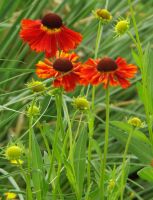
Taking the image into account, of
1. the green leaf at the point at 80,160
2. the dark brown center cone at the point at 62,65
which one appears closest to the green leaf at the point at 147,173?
the green leaf at the point at 80,160

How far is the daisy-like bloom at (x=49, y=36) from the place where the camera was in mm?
1218

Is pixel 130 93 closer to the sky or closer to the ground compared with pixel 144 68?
closer to the ground

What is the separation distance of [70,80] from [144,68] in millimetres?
175

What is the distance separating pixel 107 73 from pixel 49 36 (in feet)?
0.58

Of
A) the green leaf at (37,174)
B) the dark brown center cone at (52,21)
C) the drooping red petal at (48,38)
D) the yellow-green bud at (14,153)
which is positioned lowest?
the green leaf at (37,174)

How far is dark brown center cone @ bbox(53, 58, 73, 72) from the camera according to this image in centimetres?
114

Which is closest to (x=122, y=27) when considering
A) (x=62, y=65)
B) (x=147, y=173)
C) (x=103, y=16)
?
(x=103, y=16)

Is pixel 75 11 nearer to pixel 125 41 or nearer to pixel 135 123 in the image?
pixel 125 41

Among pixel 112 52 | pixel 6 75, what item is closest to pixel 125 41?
pixel 112 52

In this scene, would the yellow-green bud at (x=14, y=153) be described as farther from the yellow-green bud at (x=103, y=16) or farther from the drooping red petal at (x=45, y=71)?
the yellow-green bud at (x=103, y=16)

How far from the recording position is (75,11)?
8.01 feet

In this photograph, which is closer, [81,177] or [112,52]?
[81,177]

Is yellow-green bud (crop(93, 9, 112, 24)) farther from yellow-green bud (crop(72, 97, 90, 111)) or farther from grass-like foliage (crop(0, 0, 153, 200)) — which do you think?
yellow-green bud (crop(72, 97, 90, 111))

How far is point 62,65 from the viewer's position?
1145 millimetres
